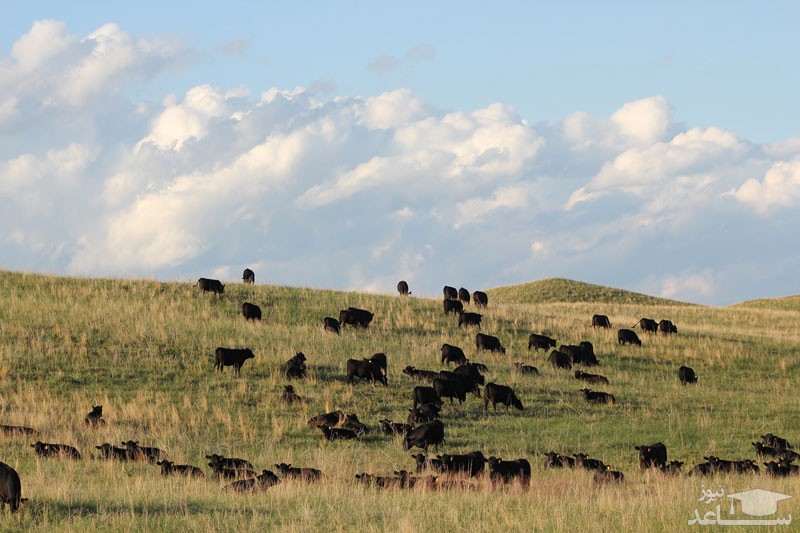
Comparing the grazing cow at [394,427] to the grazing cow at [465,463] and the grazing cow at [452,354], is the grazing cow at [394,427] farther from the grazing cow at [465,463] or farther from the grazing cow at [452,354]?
the grazing cow at [452,354]

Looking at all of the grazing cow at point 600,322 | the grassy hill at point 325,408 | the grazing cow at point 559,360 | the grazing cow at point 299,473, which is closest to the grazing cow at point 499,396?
the grassy hill at point 325,408

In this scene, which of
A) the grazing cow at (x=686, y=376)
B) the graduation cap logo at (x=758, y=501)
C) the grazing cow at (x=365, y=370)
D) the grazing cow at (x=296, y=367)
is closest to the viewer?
the graduation cap logo at (x=758, y=501)

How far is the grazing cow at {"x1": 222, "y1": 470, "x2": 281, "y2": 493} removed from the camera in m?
16.1

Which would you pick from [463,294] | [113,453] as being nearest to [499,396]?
[113,453]

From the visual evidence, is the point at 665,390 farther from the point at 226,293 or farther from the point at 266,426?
the point at 226,293

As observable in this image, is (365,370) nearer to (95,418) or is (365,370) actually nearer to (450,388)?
(450,388)

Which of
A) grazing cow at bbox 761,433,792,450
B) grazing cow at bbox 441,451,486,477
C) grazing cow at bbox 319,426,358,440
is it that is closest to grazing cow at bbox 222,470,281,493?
grazing cow at bbox 441,451,486,477

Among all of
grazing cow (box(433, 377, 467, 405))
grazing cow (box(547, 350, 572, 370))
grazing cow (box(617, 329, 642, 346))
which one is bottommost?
grazing cow (box(433, 377, 467, 405))

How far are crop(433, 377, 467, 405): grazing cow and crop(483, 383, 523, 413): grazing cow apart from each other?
27.8 inches

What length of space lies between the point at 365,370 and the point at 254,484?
13004mm

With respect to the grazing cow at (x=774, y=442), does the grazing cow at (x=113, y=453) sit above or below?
above

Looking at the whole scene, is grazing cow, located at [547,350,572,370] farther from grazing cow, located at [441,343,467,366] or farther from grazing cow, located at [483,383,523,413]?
grazing cow, located at [483,383,523,413]

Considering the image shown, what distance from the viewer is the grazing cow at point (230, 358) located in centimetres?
2998

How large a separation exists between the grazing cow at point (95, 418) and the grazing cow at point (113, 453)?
3504mm
